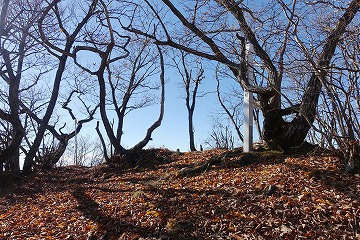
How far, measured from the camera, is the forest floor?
3705 millimetres

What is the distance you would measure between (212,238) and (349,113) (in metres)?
2.68

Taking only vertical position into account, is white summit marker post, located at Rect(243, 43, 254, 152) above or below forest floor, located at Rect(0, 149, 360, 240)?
above

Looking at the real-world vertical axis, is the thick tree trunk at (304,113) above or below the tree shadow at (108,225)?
above

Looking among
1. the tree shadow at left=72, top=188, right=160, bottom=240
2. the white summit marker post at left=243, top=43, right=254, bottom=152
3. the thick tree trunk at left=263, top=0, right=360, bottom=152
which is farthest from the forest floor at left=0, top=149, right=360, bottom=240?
the thick tree trunk at left=263, top=0, right=360, bottom=152

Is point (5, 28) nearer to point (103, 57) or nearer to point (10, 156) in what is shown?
point (103, 57)

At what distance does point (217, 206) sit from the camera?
4359 mm

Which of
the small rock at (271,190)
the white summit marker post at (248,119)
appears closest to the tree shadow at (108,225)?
the small rock at (271,190)

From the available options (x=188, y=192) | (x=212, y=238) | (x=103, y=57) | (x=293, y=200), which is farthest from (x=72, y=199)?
(x=103, y=57)

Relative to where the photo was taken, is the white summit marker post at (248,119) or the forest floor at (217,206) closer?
the forest floor at (217,206)

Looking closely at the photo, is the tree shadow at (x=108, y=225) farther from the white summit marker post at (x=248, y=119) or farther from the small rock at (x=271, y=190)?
the white summit marker post at (x=248, y=119)

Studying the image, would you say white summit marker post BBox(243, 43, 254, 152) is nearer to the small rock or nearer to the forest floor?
the forest floor

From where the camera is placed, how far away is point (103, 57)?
9.96 m

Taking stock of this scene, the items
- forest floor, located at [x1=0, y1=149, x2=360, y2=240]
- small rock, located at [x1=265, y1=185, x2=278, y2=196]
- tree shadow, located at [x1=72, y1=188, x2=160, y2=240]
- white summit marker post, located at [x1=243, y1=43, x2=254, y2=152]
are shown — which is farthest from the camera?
white summit marker post, located at [x1=243, y1=43, x2=254, y2=152]

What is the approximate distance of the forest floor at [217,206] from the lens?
3705mm
